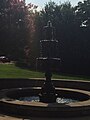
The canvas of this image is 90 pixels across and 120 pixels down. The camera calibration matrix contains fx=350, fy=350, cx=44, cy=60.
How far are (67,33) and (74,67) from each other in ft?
12.8

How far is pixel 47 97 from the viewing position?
15750 millimetres

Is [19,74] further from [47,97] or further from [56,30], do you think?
[56,30]

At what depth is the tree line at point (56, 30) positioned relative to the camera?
29.4 meters

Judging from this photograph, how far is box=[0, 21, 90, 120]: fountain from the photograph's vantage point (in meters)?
13.0

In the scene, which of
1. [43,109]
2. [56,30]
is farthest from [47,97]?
[56,30]

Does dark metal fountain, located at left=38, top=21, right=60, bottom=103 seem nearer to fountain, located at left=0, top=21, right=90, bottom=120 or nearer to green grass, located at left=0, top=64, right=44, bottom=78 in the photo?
fountain, located at left=0, top=21, right=90, bottom=120

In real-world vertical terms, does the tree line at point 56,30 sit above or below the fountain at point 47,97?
above

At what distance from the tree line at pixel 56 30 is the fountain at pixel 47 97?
9737 mm

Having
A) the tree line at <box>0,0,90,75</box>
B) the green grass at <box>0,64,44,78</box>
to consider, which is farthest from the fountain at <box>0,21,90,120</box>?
the tree line at <box>0,0,90,75</box>

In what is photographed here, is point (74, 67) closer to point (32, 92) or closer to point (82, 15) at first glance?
point (82, 15)

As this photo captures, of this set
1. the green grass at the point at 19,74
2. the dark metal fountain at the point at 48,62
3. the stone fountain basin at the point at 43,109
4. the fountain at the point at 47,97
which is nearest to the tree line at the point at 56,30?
the green grass at the point at 19,74

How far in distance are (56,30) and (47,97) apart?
80.0ft

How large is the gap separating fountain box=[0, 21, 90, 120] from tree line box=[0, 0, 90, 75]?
9.74m

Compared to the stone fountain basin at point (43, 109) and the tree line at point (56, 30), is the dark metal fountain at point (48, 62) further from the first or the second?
the tree line at point (56, 30)
